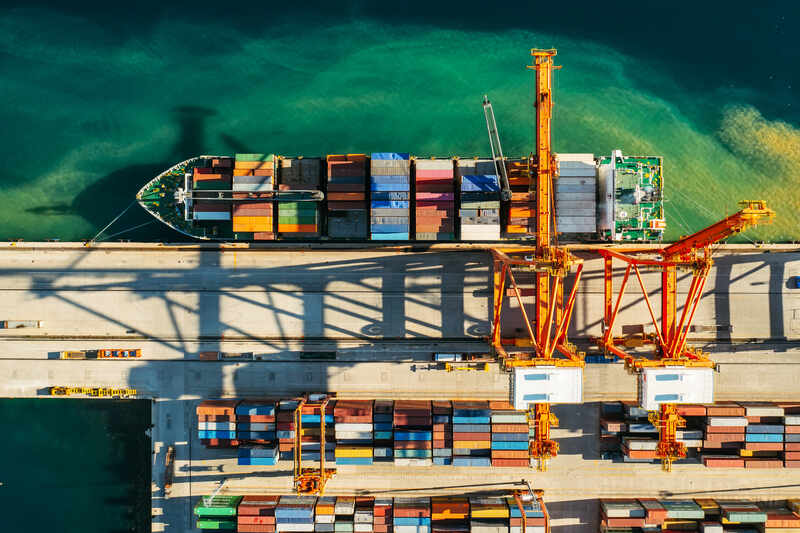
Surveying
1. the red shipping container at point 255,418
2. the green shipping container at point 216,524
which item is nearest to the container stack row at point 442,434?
the red shipping container at point 255,418

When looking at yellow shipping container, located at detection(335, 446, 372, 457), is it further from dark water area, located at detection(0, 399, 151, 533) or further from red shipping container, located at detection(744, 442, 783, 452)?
red shipping container, located at detection(744, 442, 783, 452)

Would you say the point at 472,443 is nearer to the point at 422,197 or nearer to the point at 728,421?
the point at 422,197

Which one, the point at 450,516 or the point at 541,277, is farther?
the point at 450,516

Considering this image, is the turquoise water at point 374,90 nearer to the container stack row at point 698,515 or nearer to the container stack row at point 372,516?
the container stack row at point 698,515

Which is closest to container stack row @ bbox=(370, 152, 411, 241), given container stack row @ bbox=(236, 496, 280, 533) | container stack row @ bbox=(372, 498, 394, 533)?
container stack row @ bbox=(372, 498, 394, 533)

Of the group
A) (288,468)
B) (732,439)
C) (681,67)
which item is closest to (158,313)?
(288,468)

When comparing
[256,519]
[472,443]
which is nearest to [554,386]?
[472,443]
